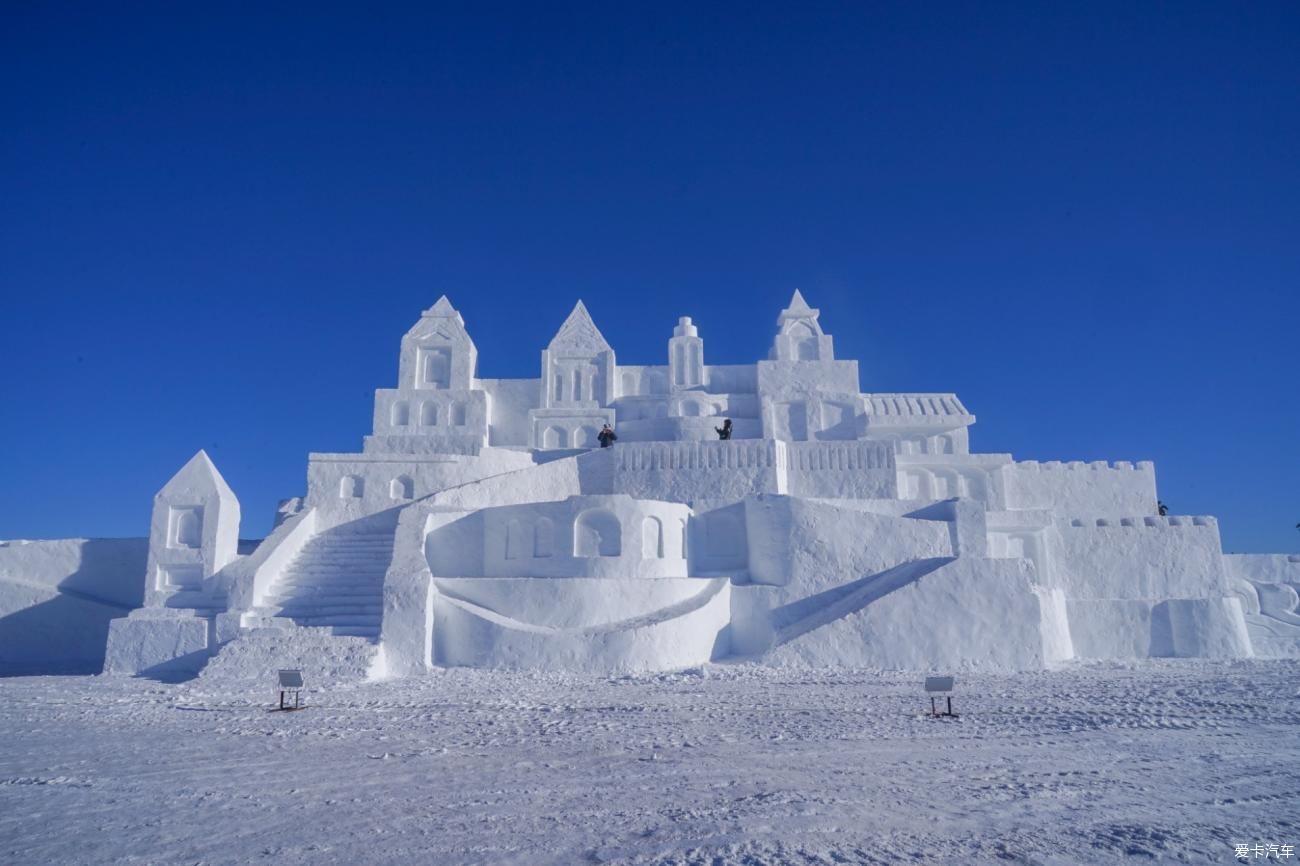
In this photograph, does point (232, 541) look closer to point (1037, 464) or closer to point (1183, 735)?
point (1183, 735)

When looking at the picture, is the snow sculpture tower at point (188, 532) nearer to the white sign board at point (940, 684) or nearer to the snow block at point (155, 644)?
the snow block at point (155, 644)

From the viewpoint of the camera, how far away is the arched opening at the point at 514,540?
20719 mm

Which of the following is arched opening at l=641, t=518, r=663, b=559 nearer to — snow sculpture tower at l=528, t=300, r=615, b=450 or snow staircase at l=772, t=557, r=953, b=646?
snow staircase at l=772, t=557, r=953, b=646

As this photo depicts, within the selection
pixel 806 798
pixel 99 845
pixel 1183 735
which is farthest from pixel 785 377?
pixel 99 845

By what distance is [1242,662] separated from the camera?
21.4 m

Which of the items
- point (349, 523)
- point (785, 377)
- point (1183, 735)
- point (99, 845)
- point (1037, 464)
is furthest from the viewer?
point (785, 377)

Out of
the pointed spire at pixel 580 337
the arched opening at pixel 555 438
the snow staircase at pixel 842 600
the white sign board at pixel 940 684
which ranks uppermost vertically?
the pointed spire at pixel 580 337

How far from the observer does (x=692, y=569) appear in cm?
2230

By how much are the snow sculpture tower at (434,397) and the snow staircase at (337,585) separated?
34.1 ft

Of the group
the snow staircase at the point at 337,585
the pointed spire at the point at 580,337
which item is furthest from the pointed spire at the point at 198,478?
the pointed spire at the point at 580,337

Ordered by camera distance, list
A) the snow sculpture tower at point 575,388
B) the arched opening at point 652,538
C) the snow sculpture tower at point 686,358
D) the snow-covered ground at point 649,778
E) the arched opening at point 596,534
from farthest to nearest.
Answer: the snow sculpture tower at point 686,358
the snow sculpture tower at point 575,388
the arched opening at point 652,538
the arched opening at point 596,534
the snow-covered ground at point 649,778

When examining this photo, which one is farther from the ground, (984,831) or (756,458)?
(756,458)

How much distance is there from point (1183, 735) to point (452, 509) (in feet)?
54.2

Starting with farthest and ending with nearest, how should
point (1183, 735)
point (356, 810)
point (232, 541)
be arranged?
Result: point (232, 541), point (1183, 735), point (356, 810)
